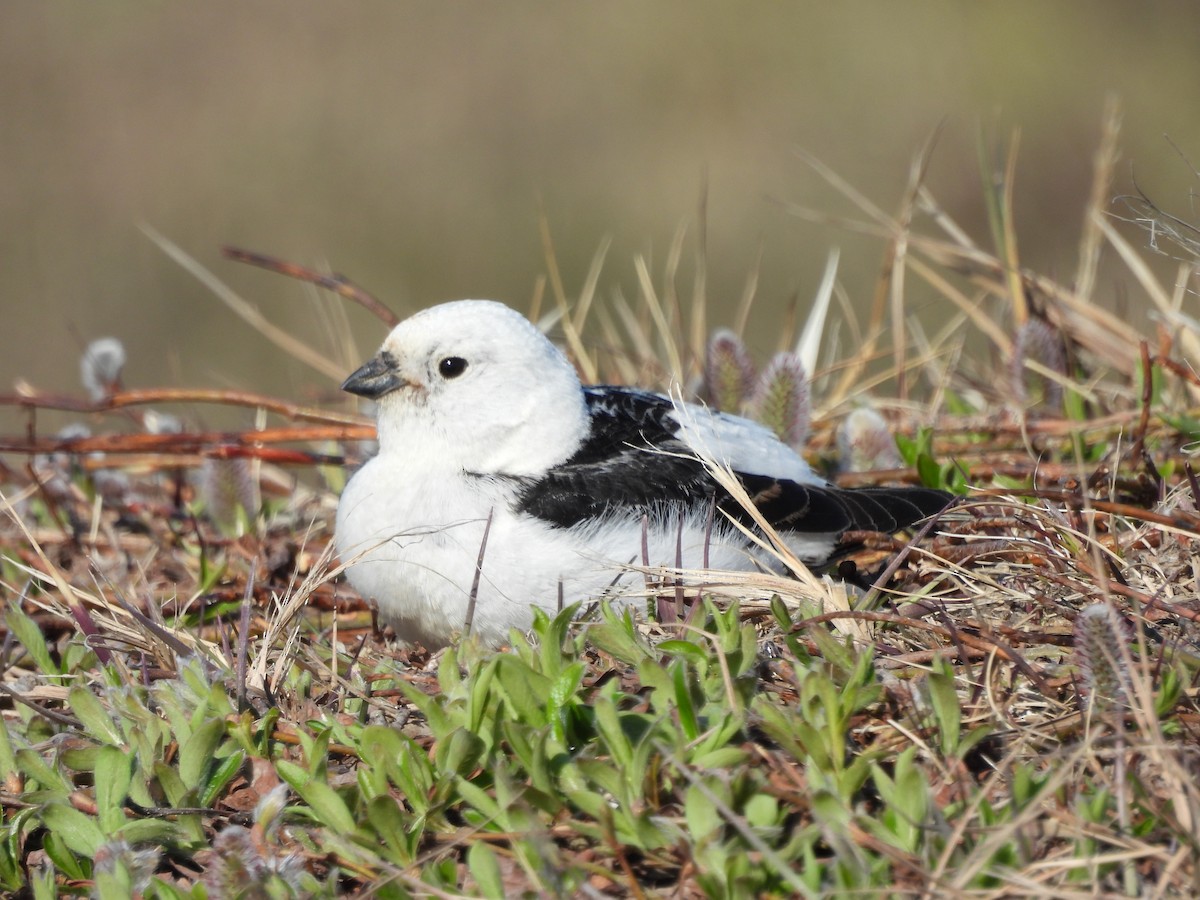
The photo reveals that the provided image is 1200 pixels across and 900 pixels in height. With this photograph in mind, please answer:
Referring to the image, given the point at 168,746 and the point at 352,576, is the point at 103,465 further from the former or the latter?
the point at 168,746

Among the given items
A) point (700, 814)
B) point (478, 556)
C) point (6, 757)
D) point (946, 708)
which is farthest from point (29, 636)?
point (946, 708)

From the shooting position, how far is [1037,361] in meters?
4.14

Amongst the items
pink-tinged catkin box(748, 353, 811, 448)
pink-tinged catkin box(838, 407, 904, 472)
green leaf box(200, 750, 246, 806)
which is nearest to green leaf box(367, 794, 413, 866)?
green leaf box(200, 750, 246, 806)

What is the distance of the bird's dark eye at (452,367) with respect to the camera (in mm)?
3277

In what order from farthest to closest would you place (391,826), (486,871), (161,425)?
(161,425) < (391,826) < (486,871)

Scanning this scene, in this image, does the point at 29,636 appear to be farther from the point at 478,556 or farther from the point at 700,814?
the point at 700,814

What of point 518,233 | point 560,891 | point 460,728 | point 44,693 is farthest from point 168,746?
point 518,233

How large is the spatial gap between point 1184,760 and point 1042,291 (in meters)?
2.59

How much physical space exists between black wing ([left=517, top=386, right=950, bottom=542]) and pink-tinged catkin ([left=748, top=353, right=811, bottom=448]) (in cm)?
59

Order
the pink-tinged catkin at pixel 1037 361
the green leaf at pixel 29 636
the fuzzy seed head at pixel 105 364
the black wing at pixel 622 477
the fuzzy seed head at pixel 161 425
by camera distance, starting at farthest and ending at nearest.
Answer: the fuzzy seed head at pixel 161 425
the fuzzy seed head at pixel 105 364
the pink-tinged catkin at pixel 1037 361
the black wing at pixel 622 477
the green leaf at pixel 29 636

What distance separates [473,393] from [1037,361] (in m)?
2.00

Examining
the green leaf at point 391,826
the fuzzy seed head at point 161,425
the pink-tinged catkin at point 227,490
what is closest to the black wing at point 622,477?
the green leaf at point 391,826

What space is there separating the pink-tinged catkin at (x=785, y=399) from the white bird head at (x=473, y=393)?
0.81m

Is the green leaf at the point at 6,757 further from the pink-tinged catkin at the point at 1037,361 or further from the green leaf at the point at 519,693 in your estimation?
the pink-tinged catkin at the point at 1037,361
